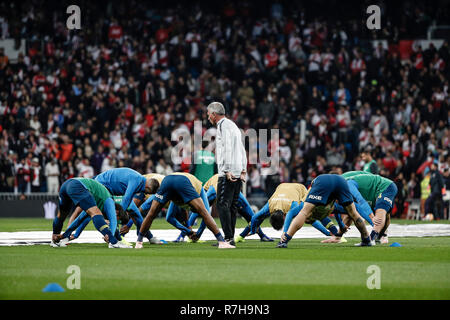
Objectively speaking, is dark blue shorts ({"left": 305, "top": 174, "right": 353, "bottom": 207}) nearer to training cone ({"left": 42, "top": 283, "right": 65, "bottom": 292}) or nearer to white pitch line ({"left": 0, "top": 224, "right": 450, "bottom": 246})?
white pitch line ({"left": 0, "top": 224, "right": 450, "bottom": 246})

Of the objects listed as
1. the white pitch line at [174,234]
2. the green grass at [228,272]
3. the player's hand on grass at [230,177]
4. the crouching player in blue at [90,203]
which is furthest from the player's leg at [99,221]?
the player's hand on grass at [230,177]

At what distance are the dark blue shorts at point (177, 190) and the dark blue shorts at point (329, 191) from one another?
205 centimetres

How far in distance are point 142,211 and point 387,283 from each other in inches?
339

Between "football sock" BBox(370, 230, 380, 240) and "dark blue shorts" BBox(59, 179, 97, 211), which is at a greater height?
"dark blue shorts" BBox(59, 179, 97, 211)

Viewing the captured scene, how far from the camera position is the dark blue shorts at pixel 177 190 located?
48.8ft

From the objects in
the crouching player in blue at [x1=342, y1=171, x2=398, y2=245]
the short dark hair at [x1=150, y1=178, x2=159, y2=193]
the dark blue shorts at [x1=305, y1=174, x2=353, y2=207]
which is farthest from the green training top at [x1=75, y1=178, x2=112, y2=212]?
the crouching player in blue at [x1=342, y1=171, x2=398, y2=245]

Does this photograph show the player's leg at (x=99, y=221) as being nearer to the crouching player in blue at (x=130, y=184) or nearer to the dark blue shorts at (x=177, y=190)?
the dark blue shorts at (x=177, y=190)

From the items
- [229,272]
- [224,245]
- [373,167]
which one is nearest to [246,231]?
[224,245]

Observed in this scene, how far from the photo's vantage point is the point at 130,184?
54.2ft

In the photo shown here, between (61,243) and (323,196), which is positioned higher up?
(323,196)

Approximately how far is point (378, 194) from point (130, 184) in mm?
4861

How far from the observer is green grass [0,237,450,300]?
923 cm

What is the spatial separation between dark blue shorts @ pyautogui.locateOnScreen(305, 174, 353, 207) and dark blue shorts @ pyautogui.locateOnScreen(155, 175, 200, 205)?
2.05 metres

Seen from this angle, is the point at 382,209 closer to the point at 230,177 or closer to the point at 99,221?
Result: the point at 230,177
